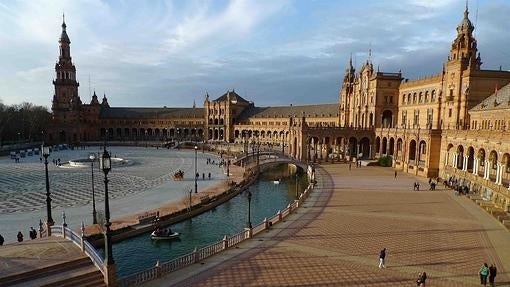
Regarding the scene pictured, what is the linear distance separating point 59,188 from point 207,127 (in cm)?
9477

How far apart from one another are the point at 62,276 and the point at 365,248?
56.9 feet

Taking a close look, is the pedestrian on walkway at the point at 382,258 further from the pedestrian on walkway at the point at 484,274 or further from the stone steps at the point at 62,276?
the stone steps at the point at 62,276

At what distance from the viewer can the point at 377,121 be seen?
79.4 meters

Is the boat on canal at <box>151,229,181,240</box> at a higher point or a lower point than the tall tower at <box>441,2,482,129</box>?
lower

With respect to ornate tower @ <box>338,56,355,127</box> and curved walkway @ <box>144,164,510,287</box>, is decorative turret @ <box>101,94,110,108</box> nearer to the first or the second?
ornate tower @ <box>338,56,355,127</box>

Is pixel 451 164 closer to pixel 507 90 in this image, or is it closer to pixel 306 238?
pixel 507 90

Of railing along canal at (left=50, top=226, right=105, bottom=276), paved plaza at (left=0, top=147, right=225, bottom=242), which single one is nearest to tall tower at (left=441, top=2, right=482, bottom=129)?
paved plaza at (left=0, top=147, right=225, bottom=242)

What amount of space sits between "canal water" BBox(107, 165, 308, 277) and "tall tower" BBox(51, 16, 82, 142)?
96.8 m

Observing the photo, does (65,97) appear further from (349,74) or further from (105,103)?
(349,74)

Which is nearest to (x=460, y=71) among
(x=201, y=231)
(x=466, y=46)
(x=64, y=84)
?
(x=466, y=46)

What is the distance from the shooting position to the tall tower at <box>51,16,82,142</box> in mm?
128625

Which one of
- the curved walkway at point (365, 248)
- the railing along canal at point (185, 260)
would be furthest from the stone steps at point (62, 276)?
the curved walkway at point (365, 248)

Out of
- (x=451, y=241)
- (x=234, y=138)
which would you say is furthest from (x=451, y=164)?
(x=234, y=138)

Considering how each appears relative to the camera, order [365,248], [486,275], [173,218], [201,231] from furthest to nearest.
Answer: [173,218] → [201,231] → [365,248] → [486,275]
